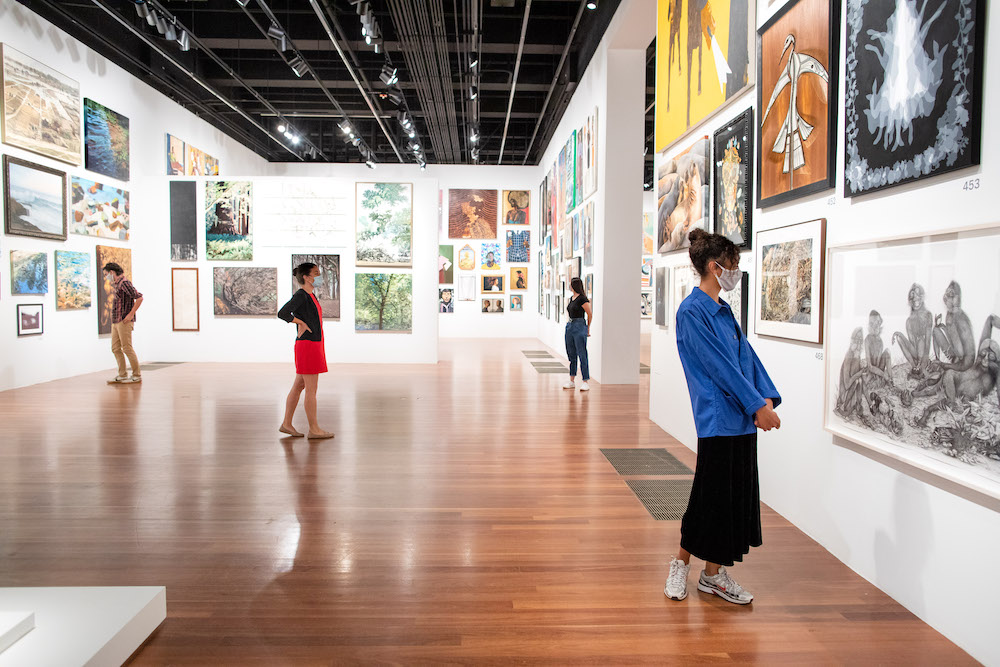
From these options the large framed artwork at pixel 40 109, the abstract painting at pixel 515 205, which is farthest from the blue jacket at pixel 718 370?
the abstract painting at pixel 515 205

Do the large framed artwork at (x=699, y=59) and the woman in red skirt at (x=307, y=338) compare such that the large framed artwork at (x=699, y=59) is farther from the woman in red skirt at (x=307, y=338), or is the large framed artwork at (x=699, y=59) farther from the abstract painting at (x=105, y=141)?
the abstract painting at (x=105, y=141)

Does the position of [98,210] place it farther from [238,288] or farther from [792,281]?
[792,281]

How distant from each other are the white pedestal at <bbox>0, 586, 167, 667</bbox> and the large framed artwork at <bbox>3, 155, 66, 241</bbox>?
9.47m

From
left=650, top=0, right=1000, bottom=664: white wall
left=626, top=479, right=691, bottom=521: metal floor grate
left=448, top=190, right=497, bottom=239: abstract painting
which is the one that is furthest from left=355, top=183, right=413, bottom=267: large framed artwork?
left=650, top=0, right=1000, bottom=664: white wall

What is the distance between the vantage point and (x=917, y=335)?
121 inches

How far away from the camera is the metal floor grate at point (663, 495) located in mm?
4676

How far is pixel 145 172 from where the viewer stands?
14.4 metres

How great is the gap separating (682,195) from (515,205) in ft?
56.1

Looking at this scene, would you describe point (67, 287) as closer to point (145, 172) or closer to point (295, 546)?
point (145, 172)

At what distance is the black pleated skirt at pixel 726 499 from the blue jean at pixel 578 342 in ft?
23.6

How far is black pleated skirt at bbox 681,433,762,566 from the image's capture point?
10.3 ft

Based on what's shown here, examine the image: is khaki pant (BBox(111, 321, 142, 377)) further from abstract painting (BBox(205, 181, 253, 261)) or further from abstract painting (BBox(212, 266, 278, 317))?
abstract painting (BBox(205, 181, 253, 261))

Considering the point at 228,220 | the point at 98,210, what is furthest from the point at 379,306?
the point at 98,210

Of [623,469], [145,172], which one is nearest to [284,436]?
[623,469]
